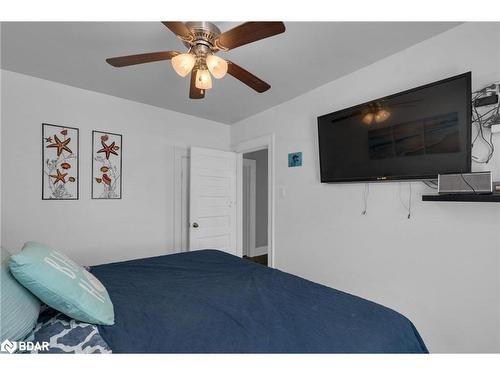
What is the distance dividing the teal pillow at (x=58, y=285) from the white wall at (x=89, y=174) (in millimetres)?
1699

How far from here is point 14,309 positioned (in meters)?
0.85

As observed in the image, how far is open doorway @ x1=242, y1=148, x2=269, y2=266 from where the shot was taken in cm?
525

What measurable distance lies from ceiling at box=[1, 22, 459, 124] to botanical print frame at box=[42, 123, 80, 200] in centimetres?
52

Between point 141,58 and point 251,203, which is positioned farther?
point 251,203

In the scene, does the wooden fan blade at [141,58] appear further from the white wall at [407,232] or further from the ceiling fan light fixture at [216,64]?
the white wall at [407,232]

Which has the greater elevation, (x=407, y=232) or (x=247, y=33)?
(x=247, y=33)

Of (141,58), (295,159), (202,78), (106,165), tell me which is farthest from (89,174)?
(295,159)

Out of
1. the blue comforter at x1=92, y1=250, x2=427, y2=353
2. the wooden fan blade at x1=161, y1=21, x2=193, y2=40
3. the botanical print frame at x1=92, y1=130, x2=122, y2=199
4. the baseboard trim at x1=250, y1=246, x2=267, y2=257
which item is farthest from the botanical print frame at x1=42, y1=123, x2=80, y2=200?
the baseboard trim at x1=250, y1=246, x2=267, y2=257

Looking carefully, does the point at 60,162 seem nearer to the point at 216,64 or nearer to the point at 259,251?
the point at 216,64

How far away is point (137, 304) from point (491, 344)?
2073 millimetres

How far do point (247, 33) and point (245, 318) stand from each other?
1378mm

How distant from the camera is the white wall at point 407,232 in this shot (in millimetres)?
1504
